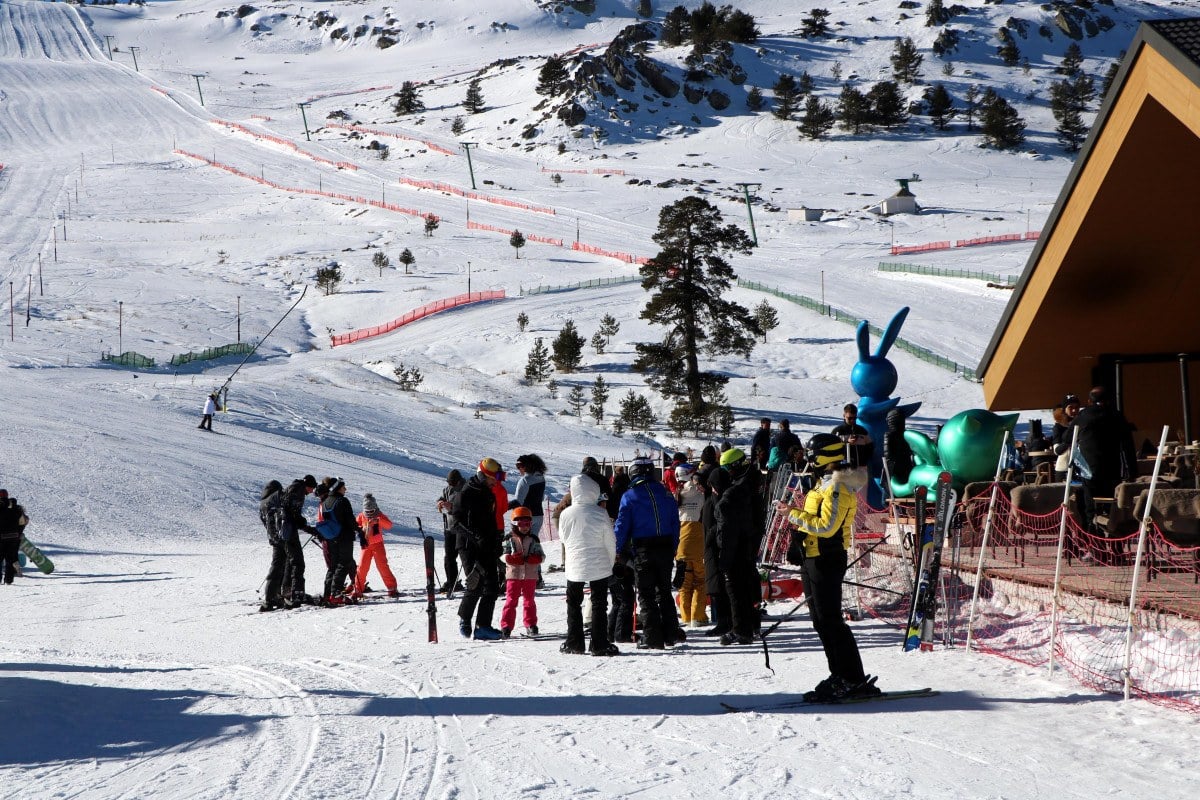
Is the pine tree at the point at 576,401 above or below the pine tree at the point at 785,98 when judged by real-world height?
below

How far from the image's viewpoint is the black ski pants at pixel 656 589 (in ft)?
29.7

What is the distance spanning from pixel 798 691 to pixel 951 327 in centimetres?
3993

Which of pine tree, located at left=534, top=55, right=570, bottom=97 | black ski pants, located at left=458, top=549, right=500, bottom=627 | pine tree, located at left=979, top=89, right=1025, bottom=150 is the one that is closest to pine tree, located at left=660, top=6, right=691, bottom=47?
pine tree, located at left=534, top=55, right=570, bottom=97

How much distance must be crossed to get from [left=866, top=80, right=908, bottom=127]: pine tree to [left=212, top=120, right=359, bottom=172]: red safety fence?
42.5 meters

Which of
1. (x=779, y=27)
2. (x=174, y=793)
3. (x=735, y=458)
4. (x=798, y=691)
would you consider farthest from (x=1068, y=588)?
(x=779, y=27)

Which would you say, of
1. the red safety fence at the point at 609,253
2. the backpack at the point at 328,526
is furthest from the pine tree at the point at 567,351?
the backpack at the point at 328,526

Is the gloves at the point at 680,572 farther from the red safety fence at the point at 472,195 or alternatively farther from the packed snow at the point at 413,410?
the red safety fence at the point at 472,195

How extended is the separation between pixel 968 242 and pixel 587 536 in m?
57.5

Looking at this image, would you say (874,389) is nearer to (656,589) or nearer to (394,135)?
(656,589)

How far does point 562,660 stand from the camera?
8.84 metres

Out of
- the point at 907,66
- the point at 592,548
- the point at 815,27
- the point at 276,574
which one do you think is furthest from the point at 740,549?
the point at 815,27

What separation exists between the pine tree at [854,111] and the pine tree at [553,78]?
83.2 feet

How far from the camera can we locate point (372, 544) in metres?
13.0

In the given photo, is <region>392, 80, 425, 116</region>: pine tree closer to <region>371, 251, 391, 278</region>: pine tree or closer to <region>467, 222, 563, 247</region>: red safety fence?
<region>467, 222, 563, 247</region>: red safety fence
